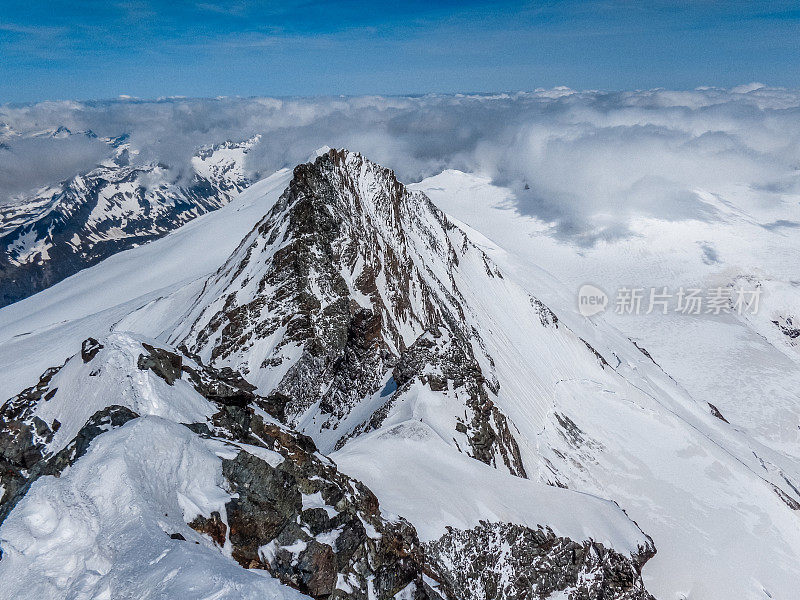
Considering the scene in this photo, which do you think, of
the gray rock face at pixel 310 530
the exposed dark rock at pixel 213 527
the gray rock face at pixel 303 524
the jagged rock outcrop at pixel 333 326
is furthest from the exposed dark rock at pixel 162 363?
the jagged rock outcrop at pixel 333 326

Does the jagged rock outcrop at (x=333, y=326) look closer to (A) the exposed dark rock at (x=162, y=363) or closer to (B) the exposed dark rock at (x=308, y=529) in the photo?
(A) the exposed dark rock at (x=162, y=363)

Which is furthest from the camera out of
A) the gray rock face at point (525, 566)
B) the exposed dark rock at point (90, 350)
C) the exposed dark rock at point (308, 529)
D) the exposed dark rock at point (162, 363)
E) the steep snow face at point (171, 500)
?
the gray rock face at point (525, 566)

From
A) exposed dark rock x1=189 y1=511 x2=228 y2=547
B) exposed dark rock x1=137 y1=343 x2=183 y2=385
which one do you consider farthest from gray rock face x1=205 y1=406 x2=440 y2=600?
exposed dark rock x1=137 y1=343 x2=183 y2=385

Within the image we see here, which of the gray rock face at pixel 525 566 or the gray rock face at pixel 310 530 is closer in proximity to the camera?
the gray rock face at pixel 310 530

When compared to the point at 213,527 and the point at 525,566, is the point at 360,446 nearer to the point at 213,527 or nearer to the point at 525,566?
the point at 525,566

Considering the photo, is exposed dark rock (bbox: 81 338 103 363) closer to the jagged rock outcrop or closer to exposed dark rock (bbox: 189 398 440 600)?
exposed dark rock (bbox: 189 398 440 600)

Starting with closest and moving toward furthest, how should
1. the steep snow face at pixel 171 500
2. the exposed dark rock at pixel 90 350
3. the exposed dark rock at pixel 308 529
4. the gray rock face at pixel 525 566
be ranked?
the steep snow face at pixel 171 500 → the exposed dark rock at pixel 308 529 → the exposed dark rock at pixel 90 350 → the gray rock face at pixel 525 566

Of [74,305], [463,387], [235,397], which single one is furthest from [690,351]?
[74,305]

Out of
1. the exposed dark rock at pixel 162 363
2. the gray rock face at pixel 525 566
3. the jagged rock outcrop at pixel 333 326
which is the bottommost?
the gray rock face at pixel 525 566
